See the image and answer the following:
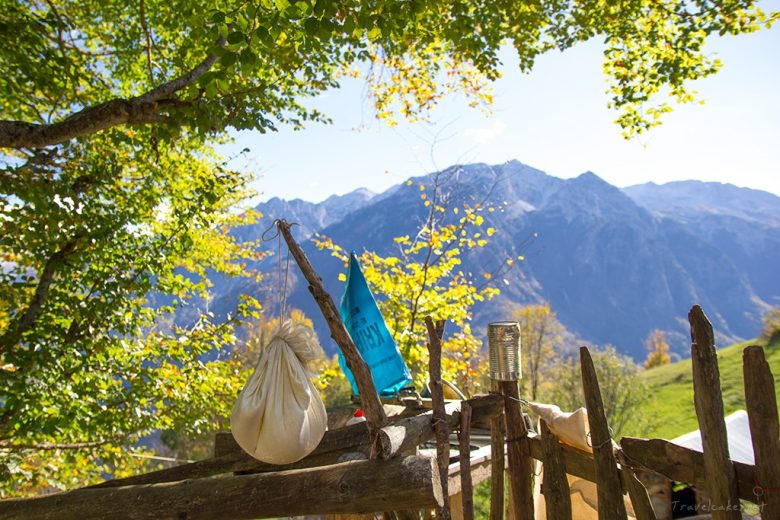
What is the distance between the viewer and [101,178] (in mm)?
5133

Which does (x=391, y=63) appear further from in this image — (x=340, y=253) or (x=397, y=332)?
(x=397, y=332)

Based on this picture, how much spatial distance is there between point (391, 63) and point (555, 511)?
613 centimetres

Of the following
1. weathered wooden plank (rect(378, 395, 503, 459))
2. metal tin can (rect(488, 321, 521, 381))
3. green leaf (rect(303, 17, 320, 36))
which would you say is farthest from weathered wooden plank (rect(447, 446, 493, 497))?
green leaf (rect(303, 17, 320, 36))

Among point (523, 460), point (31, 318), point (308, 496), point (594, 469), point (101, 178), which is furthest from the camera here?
point (101, 178)

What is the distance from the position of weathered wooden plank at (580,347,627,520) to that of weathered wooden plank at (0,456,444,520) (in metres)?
1.30

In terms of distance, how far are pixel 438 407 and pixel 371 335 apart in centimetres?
131

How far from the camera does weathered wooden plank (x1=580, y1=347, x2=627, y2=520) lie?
2.97 meters

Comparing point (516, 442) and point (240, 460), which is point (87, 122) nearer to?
point (240, 460)

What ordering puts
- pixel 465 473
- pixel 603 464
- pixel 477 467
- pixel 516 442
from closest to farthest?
pixel 603 464 < pixel 465 473 < pixel 516 442 < pixel 477 467

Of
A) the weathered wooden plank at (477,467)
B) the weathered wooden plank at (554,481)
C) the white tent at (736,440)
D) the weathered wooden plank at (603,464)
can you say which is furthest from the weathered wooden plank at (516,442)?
the white tent at (736,440)

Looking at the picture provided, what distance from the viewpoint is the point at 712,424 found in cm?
258

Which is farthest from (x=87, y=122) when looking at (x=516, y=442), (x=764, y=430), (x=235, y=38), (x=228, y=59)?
(x=764, y=430)

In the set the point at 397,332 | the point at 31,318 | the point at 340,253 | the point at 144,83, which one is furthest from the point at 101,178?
the point at 397,332

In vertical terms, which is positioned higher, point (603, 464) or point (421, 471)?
point (421, 471)
